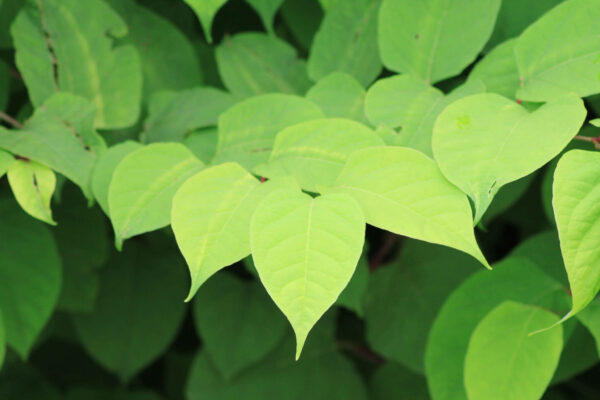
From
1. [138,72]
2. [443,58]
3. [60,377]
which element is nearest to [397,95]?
[443,58]

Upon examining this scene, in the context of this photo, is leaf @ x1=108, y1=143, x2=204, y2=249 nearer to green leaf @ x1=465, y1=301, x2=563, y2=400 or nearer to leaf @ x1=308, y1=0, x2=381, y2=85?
leaf @ x1=308, y1=0, x2=381, y2=85

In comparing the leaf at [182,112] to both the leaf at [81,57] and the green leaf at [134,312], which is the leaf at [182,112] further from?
the green leaf at [134,312]

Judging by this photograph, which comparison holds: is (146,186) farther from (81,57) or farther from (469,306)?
(469,306)

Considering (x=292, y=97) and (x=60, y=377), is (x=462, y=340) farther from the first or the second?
(x=60, y=377)

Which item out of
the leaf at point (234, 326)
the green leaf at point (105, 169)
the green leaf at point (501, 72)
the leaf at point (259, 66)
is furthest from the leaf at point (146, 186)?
the leaf at point (234, 326)

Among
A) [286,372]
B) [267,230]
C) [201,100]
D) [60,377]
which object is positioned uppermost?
[267,230]

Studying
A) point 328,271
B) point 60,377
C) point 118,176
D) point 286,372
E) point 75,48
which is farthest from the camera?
point 60,377
